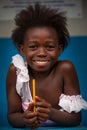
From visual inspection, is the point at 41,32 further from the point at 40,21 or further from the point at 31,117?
the point at 31,117

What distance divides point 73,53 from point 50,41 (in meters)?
0.43

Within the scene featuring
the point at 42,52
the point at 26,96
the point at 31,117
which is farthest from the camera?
the point at 26,96

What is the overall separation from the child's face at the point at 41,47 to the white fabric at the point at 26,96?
6 cm

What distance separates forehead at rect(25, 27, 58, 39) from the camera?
113 centimetres

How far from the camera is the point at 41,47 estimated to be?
1.12 metres

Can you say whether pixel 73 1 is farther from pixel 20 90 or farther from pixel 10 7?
pixel 20 90

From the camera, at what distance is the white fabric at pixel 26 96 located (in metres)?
1.15

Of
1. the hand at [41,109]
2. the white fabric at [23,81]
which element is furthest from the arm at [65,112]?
the white fabric at [23,81]

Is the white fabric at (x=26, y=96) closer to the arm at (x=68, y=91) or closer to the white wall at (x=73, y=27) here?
the arm at (x=68, y=91)

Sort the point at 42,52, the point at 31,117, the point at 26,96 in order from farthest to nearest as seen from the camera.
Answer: the point at 26,96 < the point at 42,52 < the point at 31,117

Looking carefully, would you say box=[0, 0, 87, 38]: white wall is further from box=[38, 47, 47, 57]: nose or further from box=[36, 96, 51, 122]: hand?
box=[36, 96, 51, 122]: hand

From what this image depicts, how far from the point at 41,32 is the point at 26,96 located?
22 cm

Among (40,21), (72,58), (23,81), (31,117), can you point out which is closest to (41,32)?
(40,21)

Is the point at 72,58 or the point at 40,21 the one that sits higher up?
the point at 40,21
